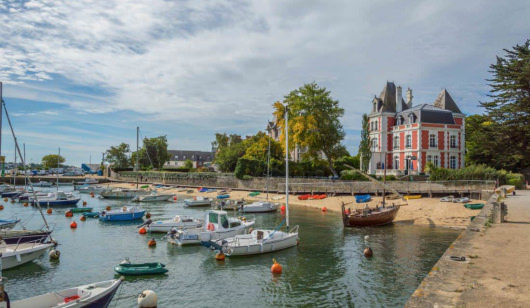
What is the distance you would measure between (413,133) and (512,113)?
50.6 feet

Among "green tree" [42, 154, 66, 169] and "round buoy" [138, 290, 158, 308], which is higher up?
"green tree" [42, 154, 66, 169]

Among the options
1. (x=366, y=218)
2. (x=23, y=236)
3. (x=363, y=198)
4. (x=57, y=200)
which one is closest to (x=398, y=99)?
(x=363, y=198)

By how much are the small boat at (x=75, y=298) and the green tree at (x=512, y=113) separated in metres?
60.9

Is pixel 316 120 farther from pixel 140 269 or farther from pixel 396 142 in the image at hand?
pixel 140 269

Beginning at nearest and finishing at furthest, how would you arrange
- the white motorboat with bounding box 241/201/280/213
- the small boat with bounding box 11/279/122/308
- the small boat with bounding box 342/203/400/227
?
the small boat with bounding box 11/279/122/308 < the small boat with bounding box 342/203/400/227 < the white motorboat with bounding box 241/201/280/213

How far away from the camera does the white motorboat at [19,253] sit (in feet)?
71.6

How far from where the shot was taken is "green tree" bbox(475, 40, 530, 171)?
5822 cm

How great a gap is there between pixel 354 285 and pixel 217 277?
7.42 metres

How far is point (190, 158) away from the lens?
16238cm

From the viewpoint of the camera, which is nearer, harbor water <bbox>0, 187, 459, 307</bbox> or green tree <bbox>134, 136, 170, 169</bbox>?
harbor water <bbox>0, 187, 459, 307</bbox>

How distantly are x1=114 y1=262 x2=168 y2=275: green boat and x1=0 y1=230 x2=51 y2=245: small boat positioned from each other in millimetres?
8112

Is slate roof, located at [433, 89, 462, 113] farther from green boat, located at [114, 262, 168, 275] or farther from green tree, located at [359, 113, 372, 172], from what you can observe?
green boat, located at [114, 262, 168, 275]

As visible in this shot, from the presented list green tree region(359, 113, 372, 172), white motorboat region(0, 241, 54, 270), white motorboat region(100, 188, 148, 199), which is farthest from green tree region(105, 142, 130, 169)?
white motorboat region(0, 241, 54, 270)

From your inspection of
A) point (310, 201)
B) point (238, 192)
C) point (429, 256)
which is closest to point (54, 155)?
point (238, 192)
